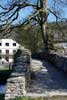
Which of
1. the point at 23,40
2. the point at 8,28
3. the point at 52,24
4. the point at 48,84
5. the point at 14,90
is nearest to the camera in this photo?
the point at 14,90

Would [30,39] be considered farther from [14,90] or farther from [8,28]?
[14,90]

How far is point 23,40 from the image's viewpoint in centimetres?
4891

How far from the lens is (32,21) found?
3462cm

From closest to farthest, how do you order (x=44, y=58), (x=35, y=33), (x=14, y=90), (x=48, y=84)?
(x=14, y=90), (x=48, y=84), (x=44, y=58), (x=35, y=33)

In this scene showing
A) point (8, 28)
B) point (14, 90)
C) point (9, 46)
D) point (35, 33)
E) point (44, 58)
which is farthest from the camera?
point (9, 46)

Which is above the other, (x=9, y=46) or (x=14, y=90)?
(x=14, y=90)

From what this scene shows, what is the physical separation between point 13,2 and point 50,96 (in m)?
23.5

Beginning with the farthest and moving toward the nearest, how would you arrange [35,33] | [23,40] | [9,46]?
[9,46], [23,40], [35,33]

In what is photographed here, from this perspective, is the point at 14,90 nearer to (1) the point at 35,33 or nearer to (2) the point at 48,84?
(2) the point at 48,84

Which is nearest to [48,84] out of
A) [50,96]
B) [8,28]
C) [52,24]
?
[50,96]

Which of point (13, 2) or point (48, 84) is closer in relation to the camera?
point (48, 84)

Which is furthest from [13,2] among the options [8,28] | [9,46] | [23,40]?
[9,46]

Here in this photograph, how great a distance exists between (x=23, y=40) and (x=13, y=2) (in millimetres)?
15505

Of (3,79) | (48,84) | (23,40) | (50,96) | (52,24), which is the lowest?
(23,40)
